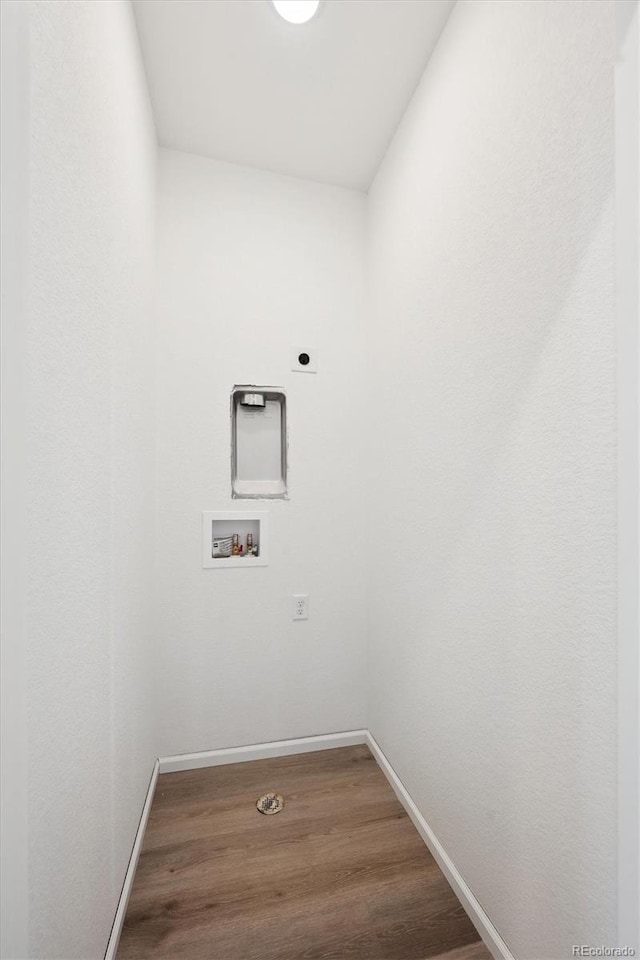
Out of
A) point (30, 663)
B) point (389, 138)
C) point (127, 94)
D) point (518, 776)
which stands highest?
point (389, 138)

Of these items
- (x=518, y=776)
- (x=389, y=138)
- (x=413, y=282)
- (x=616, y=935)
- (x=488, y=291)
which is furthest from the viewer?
(x=389, y=138)

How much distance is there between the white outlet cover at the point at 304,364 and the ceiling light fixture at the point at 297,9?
1.03m

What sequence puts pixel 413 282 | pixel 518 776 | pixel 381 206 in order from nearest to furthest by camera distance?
1. pixel 518 776
2. pixel 413 282
3. pixel 381 206

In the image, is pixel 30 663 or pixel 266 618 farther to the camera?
pixel 266 618

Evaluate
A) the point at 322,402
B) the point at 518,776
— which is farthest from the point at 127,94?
the point at 518,776

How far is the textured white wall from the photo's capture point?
65cm

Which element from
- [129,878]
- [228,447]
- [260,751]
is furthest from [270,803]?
[228,447]

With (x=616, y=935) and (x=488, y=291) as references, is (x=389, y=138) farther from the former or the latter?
(x=616, y=935)

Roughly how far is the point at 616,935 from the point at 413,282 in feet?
5.69

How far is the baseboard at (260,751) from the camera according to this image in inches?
68.5

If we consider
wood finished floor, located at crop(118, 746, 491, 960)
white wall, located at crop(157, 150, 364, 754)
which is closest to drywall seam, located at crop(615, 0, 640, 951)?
wood finished floor, located at crop(118, 746, 491, 960)

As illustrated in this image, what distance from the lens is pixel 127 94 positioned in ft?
3.96

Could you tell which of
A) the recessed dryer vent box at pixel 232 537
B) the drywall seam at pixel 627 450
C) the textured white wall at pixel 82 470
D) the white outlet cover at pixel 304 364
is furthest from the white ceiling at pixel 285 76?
the recessed dryer vent box at pixel 232 537

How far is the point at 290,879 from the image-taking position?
4.07ft
